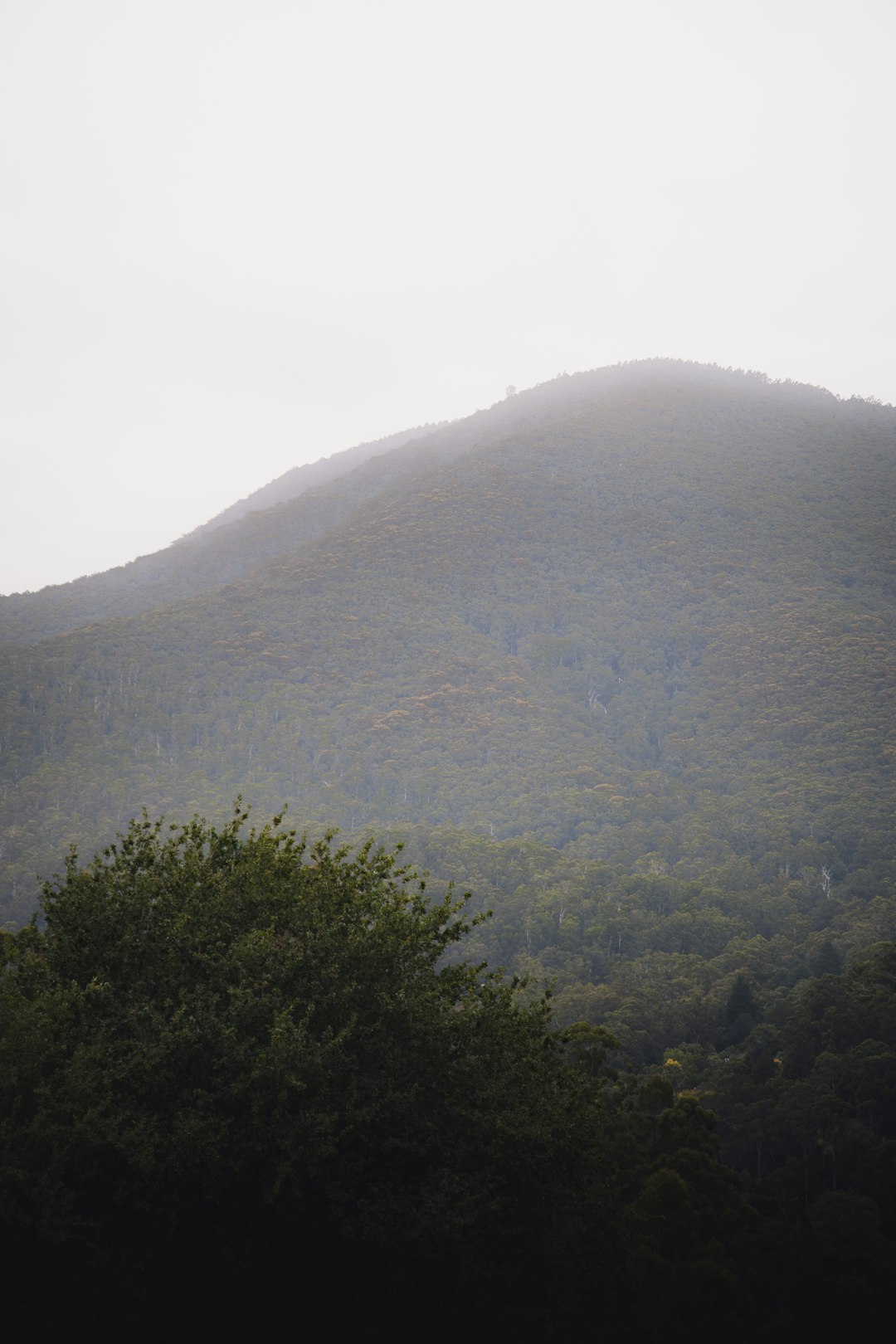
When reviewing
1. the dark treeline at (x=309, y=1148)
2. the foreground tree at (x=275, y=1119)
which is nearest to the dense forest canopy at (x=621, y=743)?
the dark treeline at (x=309, y=1148)

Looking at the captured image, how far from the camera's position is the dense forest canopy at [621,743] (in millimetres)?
28844

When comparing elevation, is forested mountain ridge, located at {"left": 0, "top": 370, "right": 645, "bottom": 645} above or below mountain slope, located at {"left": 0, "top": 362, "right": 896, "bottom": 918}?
above

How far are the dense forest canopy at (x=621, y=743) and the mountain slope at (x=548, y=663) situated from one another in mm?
554

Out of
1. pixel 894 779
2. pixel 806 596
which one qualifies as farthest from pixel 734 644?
pixel 894 779

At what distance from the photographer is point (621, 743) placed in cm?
11650

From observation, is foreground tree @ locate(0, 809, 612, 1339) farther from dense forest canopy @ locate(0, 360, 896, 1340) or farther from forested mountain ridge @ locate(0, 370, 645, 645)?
forested mountain ridge @ locate(0, 370, 645, 645)

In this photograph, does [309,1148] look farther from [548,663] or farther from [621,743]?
[548,663]

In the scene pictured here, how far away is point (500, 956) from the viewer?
6072cm

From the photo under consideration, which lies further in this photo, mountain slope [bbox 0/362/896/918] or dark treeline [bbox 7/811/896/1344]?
mountain slope [bbox 0/362/896/918]

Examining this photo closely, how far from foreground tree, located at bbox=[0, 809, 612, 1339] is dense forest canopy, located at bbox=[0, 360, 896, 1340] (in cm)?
135

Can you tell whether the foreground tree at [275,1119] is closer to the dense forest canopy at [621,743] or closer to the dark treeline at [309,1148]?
the dark treeline at [309,1148]

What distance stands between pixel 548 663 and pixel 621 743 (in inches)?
832

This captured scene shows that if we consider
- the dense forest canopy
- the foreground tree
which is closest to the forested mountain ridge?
the dense forest canopy

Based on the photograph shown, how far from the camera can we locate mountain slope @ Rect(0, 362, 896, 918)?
92.4 meters
